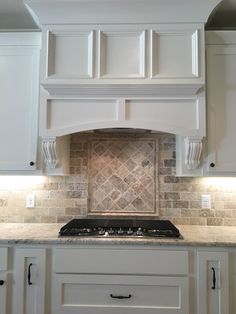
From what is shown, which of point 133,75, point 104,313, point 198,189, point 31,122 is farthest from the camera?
point 198,189

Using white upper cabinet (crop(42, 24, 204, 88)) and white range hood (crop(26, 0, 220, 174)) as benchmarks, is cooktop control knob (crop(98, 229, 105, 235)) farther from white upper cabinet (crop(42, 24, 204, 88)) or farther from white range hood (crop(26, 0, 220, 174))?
→ white upper cabinet (crop(42, 24, 204, 88))

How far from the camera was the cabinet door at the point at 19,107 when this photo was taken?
1960 millimetres

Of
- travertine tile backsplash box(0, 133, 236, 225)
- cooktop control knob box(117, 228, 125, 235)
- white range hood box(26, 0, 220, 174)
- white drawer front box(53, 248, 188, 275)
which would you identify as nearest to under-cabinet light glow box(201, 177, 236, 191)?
travertine tile backsplash box(0, 133, 236, 225)

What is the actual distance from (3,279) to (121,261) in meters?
0.79

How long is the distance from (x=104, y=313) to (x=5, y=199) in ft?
4.16

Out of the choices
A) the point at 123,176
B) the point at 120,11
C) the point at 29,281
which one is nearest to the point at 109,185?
the point at 123,176

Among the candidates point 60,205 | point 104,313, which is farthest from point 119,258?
point 60,205

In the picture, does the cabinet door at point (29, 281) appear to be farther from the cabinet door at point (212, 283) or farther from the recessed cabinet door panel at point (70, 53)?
the recessed cabinet door panel at point (70, 53)

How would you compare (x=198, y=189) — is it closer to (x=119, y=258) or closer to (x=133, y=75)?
(x=119, y=258)

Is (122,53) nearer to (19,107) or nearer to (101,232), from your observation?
(19,107)

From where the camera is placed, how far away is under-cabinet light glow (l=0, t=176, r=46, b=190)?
225 cm

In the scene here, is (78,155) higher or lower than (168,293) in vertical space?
higher

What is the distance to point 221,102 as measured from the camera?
1915 millimetres

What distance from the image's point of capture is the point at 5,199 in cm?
225
